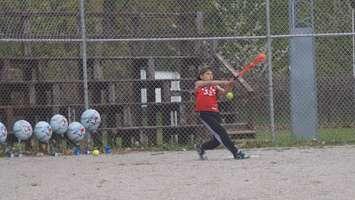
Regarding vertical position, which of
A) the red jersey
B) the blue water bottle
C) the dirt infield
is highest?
the red jersey

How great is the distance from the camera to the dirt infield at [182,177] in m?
8.09

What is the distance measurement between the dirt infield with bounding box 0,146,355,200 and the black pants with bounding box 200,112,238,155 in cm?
24

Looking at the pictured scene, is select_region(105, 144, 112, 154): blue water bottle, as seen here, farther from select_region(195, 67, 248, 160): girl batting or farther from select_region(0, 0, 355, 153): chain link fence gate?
select_region(195, 67, 248, 160): girl batting

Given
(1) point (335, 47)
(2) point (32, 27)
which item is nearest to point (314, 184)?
(2) point (32, 27)

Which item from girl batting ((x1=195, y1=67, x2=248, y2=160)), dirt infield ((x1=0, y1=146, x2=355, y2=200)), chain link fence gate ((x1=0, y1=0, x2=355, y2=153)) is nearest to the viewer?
dirt infield ((x1=0, y1=146, x2=355, y2=200))

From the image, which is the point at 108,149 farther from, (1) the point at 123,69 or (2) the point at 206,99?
(2) the point at 206,99

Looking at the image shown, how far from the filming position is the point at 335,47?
21.6 meters

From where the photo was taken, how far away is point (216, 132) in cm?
1212

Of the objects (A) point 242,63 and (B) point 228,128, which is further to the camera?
(A) point 242,63

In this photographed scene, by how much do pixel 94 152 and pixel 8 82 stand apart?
7.12 ft

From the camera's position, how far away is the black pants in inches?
471

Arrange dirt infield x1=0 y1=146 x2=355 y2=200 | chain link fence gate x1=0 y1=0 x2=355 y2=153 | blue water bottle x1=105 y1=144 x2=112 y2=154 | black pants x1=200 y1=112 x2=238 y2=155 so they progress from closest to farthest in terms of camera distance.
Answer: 1. dirt infield x1=0 y1=146 x2=355 y2=200
2. black pants x1=200 y1=112 x2=238 y2=155
3. blue water bottle x1=105 y1=144 x2=112 y2=154
4. chain link fence gate x1=0 y1=0 x2=355 y2=153

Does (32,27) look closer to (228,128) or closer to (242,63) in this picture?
(228,128)

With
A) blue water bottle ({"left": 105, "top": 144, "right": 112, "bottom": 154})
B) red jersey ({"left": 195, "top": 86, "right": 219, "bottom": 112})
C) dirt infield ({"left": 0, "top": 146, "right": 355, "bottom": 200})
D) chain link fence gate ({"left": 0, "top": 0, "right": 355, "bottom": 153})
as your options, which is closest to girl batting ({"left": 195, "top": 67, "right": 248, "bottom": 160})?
red jersey ({"left": 195, "top": 86, "right": 219, "bottom": 112})
